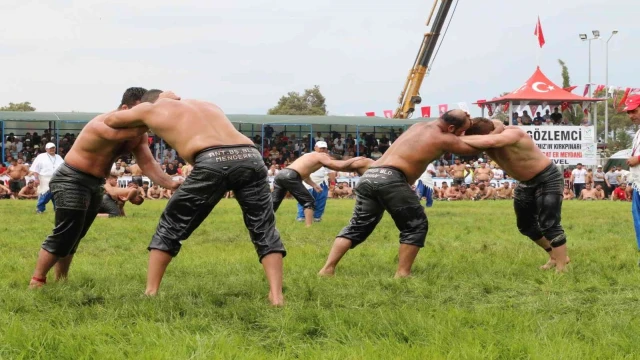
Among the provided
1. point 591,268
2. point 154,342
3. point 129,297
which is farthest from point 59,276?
point 591,268

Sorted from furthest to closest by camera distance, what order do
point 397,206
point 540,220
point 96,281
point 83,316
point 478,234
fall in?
1. point 478,234
2. point 540,220
3. point 397,206
4. point 96,281
5. point 83,316

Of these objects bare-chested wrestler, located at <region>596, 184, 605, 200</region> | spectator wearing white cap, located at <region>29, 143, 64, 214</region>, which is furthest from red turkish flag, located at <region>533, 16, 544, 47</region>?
spectator wearing white cap, located at <region>29, 143, 64, 214</region>

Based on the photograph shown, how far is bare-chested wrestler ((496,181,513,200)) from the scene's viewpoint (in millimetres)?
26797

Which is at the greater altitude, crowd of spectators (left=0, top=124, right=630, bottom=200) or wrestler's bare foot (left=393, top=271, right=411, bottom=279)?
crowd of spectators (left=0, top=124, right=630, bottom=200)

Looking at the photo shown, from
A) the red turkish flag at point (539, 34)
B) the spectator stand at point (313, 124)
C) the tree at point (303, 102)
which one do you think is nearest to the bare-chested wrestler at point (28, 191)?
the spectator stand at point (313, 124)

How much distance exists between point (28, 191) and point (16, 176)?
795 mm

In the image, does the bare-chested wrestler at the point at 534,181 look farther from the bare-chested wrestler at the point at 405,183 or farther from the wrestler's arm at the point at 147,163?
the wrestler's arm at the point at 147,163

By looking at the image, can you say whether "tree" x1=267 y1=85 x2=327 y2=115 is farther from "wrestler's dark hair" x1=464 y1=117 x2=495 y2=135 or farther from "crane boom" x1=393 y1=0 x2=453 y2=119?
"wrestler's dark hair" x1=464 y1=117 x2=495 y2=135

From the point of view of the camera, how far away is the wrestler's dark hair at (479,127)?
6993 millimetres

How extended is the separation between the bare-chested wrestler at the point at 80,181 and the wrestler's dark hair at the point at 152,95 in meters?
0.27

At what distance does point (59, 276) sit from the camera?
6.34m

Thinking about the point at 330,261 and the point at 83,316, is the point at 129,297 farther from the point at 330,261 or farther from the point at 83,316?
the point at 330,261

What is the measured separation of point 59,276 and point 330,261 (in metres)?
2.18

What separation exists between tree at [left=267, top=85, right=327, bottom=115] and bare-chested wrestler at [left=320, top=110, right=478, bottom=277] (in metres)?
50.3
